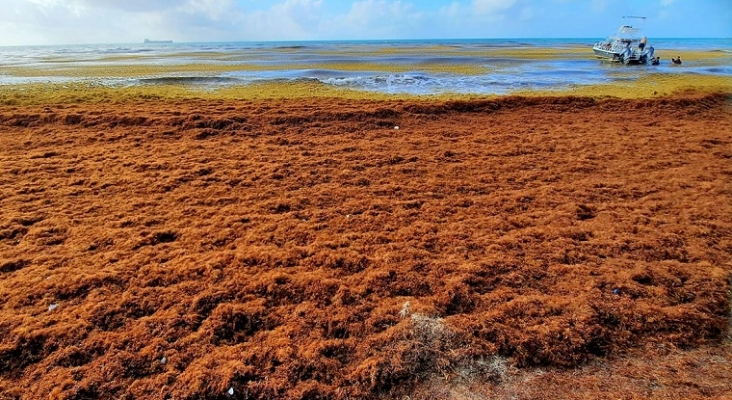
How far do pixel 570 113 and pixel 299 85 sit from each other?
1254 cm

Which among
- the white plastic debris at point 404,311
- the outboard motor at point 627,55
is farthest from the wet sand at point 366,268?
the outboard motor at point 627,55

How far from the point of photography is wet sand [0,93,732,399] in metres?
3.24

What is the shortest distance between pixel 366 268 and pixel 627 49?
37.0m

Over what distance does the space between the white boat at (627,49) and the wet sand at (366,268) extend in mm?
27256

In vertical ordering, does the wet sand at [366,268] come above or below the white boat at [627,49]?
below

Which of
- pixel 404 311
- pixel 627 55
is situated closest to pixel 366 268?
pixel 404 311

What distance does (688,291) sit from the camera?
4.10 metres

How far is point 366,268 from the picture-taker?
15.0ft

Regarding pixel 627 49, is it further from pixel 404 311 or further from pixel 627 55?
pixel 404 311

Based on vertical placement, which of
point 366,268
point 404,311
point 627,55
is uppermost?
point 627,55

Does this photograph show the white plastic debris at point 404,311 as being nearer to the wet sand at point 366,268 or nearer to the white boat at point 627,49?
the wet sand at point 366,268

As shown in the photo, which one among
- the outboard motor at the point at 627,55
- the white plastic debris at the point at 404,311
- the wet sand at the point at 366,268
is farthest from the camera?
the outboard motor at the point at 627,55

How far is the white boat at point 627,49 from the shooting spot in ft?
102

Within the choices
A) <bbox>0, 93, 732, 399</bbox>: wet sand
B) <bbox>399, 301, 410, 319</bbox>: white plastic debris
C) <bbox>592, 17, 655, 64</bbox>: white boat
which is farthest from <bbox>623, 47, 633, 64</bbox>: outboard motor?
<bbox>399, 301, 410, 319</bbox>: white plastic debris
